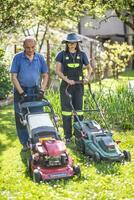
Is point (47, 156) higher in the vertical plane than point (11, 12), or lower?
Answer: lower

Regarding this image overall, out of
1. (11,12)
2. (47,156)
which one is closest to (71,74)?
(47,156)

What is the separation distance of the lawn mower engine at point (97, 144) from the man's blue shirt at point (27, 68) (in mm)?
1119

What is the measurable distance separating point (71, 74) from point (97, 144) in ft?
5.76

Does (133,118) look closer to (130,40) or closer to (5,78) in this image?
(5,78)

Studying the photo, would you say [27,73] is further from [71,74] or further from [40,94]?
[71,74]

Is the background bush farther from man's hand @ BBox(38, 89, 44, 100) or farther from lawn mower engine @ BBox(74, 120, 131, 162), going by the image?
man's hand @ BBox(38, 89, 44, 100)

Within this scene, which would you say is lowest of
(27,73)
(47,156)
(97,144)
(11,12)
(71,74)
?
(97,144)

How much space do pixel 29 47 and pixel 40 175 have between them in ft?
7.73

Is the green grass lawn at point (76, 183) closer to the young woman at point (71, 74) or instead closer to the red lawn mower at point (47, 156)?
the red lawn mower at point (47, 156)

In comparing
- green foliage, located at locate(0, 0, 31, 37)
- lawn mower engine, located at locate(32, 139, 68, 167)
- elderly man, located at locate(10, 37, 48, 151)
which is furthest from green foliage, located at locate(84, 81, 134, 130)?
green foliage, located at locate(0, 0, 31, 37)

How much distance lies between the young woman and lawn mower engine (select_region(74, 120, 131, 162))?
50 cm

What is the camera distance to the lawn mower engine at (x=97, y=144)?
8.02 meters

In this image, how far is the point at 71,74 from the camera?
31.1 ft

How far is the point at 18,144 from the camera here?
9852 mm
